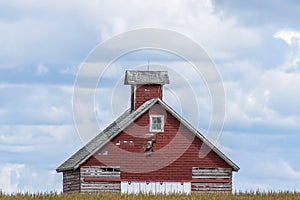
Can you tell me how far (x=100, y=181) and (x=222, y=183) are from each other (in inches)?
248

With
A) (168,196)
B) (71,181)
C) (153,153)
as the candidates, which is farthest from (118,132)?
(168,196)

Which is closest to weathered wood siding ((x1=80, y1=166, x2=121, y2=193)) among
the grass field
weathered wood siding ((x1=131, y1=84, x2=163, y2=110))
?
weathered wood siding ((x1=131, y1=84, x2=163, y2=110))

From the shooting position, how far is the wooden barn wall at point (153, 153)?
154 ft

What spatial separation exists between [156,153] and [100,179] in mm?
3090

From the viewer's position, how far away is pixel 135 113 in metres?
48.0

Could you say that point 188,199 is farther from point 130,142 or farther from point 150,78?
point 150,78

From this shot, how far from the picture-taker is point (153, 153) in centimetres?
4716

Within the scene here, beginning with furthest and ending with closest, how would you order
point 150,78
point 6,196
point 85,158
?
1. point 150,78
2. point 85,158
3. point 6,196

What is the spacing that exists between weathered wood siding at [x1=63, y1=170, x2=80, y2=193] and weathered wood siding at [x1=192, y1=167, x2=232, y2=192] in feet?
19.3

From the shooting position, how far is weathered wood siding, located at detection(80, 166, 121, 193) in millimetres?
46844

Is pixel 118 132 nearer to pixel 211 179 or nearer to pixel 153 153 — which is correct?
pixel 153 153

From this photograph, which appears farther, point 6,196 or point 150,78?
point 150,78

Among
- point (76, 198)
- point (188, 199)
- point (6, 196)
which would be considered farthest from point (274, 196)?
point (6, 196)

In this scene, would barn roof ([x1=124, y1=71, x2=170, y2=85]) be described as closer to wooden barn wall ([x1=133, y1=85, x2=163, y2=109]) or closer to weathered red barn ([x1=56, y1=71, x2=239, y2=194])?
wooden barn wall ([x1=133, y1=85, x2=163, y2=109])
